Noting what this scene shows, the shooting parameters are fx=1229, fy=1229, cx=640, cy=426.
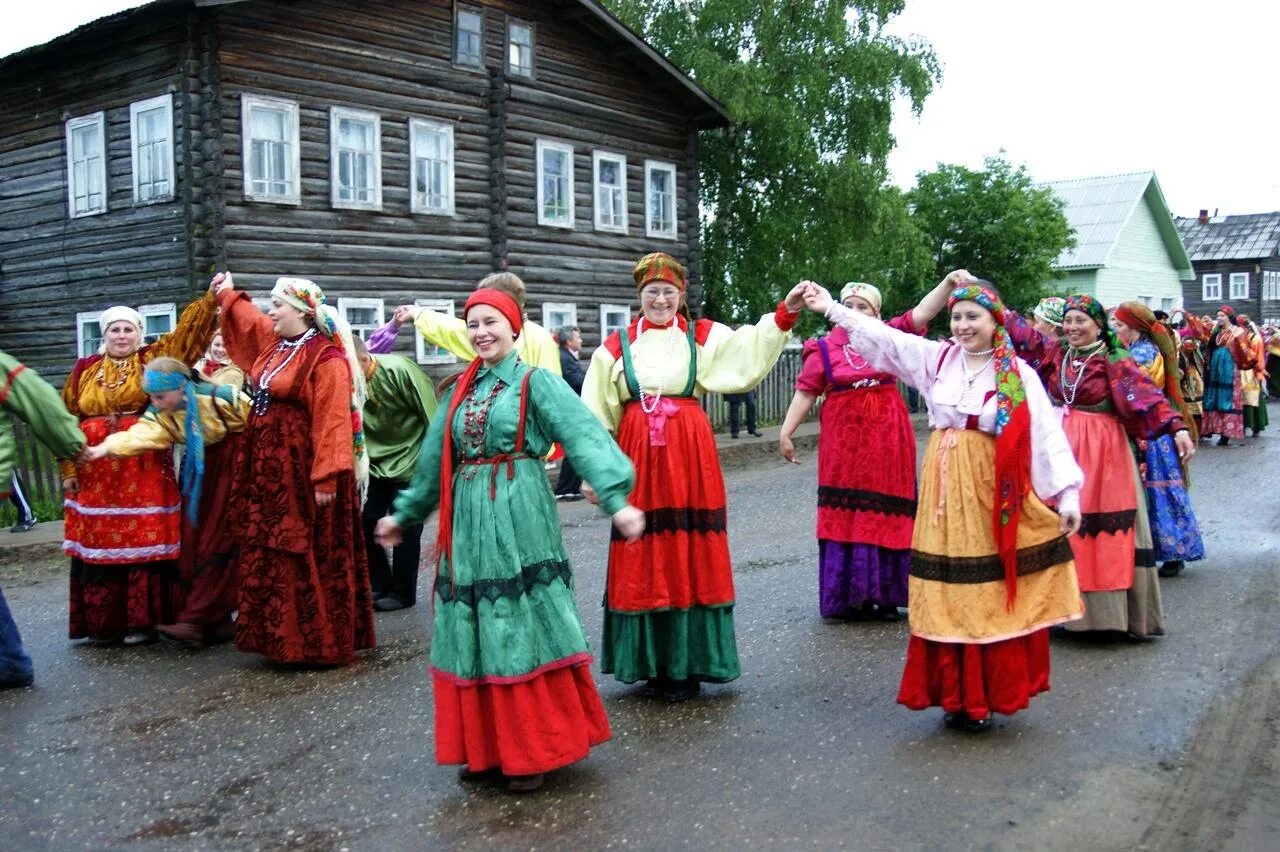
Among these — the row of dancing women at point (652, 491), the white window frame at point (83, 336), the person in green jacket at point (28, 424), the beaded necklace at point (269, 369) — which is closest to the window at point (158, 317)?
the white window frame at point (83, 336)

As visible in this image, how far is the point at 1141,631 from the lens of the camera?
664cm

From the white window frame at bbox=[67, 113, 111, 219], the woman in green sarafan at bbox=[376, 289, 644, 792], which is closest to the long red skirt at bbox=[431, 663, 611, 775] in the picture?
the woman in green sarafan at bbox=[376, 289, 644, 792]

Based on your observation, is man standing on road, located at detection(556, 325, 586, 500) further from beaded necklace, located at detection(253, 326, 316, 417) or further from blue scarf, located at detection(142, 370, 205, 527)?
beaded necklace, located at detection(253, 326, 316, 417)

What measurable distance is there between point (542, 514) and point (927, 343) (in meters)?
1.87

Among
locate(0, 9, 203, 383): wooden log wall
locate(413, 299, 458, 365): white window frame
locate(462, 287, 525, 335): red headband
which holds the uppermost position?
locate(0, 9, 203, 383): wooden log wall

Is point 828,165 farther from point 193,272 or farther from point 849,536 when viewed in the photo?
point 849,536

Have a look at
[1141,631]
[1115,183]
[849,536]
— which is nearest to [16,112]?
[849,536]

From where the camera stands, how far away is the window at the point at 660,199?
2452cm

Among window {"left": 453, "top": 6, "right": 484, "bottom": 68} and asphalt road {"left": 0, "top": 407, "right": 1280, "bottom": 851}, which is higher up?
window {"left": 453, "top": 6, "right": 484, "bottom": 68}

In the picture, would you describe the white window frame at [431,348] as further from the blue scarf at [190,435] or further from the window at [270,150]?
the blue scarf at [190,435]

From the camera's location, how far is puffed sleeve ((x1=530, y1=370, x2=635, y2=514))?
4.49m

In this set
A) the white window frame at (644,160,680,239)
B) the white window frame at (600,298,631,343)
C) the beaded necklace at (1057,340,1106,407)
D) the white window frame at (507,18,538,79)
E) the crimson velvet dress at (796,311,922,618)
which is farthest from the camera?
the white window frame at (644,160,680,239)

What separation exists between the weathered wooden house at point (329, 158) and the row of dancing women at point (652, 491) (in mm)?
11587

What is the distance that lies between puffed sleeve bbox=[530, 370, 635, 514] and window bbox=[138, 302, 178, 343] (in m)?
14.6
